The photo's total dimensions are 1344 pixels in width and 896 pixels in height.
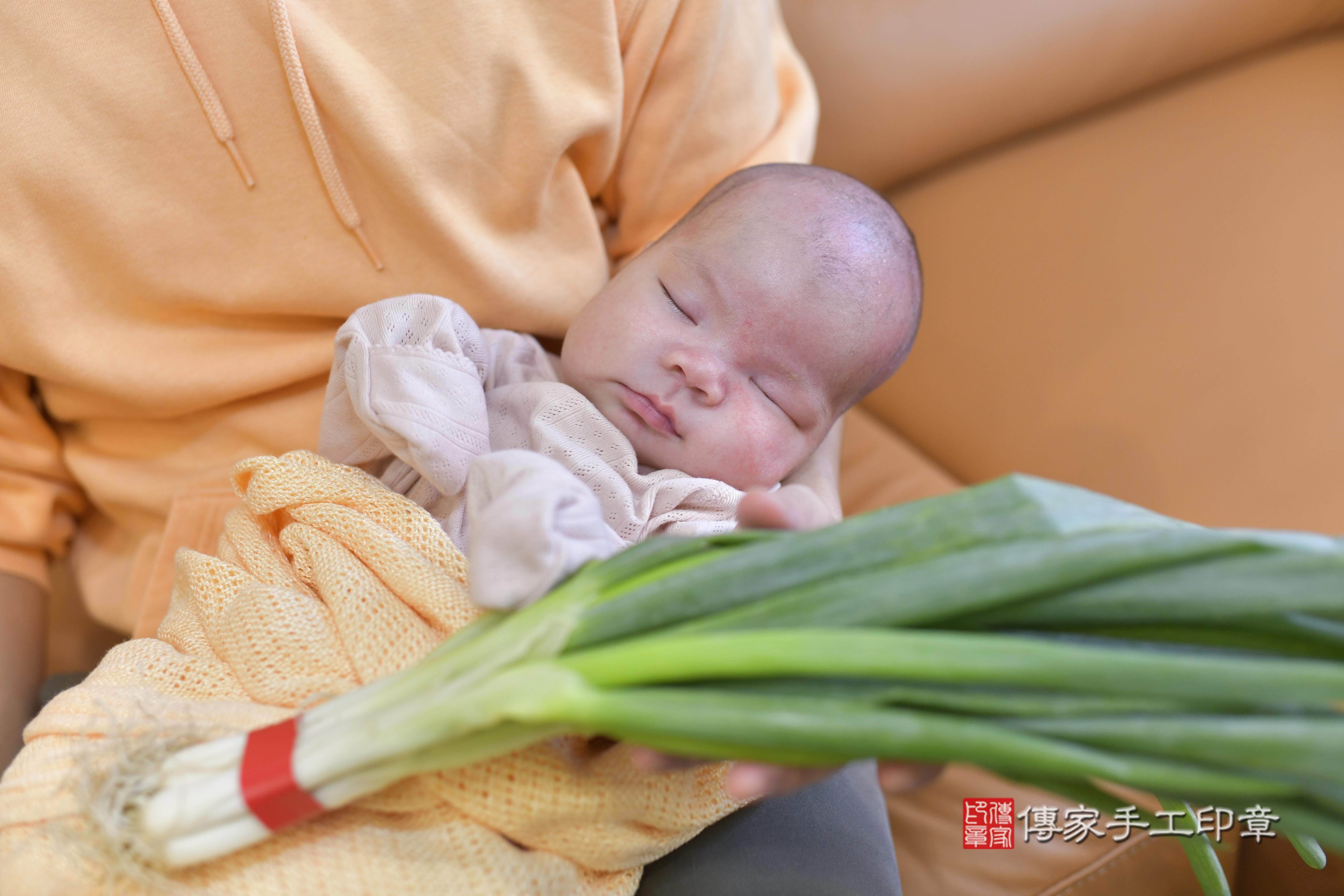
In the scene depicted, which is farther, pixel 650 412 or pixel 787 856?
pixel 650 412

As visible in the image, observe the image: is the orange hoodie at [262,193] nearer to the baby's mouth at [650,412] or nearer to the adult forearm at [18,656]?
the adult forearm at [18,656]

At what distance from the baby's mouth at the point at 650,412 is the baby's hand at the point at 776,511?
26 cm

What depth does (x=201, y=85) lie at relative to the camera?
0.84 metres

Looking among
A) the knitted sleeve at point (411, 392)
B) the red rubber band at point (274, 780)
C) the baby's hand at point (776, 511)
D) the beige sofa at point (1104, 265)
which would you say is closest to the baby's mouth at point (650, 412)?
the knitted sleeve at point (411, 392)

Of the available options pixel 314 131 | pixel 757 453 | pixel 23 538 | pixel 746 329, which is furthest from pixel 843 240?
pixel 23 538

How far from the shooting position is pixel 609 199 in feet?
3.87

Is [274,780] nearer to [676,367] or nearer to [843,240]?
[676,367]

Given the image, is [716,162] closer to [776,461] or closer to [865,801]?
[776,461]

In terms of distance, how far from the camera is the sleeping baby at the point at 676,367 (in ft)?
2.66

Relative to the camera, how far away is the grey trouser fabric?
78 cm

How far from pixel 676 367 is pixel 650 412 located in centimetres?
6

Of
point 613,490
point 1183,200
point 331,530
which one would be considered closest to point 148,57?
point 331,530

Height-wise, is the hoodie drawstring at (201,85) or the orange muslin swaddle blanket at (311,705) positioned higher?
the hoodie drawstring at (201,85)

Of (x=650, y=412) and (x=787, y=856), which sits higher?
(x=650, y=412)
